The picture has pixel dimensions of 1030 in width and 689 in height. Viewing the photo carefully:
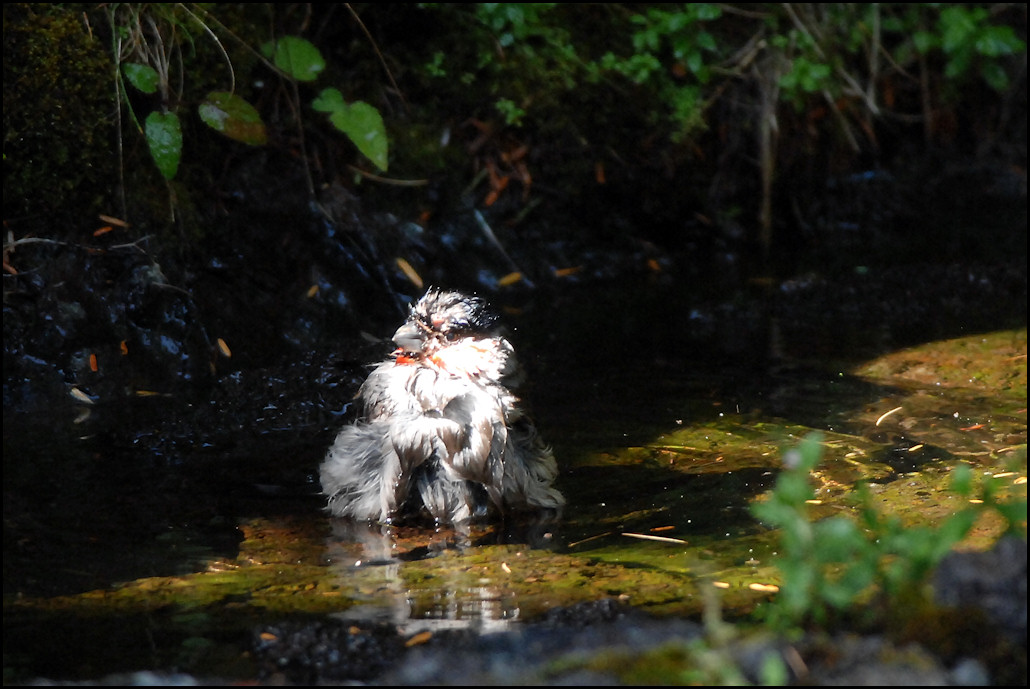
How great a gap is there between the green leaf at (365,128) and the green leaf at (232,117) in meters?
0.56

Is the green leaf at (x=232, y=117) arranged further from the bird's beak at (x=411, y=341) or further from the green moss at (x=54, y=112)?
the bird's beak at (x=411, y=341)

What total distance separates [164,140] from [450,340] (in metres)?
2.33

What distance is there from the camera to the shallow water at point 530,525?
10.3 feet

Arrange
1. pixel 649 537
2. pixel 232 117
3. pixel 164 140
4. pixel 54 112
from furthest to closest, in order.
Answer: pixel 232 117, pixel 164 140, pixel 54 112, pixel 649 537

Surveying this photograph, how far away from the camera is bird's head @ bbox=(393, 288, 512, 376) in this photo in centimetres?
446

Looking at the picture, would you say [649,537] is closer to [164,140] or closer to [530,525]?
[530,525]

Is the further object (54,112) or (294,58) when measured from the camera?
(294,58)

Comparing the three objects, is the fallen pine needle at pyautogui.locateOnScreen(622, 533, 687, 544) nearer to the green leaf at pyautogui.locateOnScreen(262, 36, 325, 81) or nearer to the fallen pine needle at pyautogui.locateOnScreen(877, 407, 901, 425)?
the fallen pine needle at pyautogui.locateOnScreen(877, 407, 901, 425)

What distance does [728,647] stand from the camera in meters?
2.51

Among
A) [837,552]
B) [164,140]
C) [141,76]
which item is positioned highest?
[141,76]

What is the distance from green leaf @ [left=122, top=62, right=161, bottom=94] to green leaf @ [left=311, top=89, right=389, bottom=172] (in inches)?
43.4

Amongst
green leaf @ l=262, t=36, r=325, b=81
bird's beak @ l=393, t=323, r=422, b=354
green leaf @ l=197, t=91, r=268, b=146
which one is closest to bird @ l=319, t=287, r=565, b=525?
bird's beak @ l=393, t=323, r=422, b=354

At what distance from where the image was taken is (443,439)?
13.8ft

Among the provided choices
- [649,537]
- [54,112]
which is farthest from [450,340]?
[54,112]
